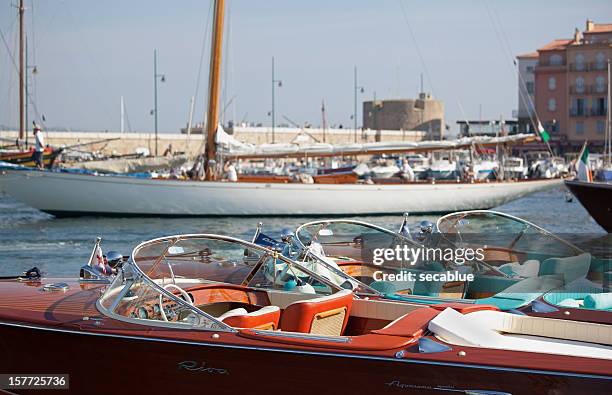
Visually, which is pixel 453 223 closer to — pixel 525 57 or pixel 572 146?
pixel 572 146

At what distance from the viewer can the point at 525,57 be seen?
100 metres

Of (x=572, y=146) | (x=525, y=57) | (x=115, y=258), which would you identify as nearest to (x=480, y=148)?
(x=115, y=258)

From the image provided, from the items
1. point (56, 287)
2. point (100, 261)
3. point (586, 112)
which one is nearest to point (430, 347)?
point (56, 287)

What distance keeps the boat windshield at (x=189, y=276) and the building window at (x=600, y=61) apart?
76.1 metres

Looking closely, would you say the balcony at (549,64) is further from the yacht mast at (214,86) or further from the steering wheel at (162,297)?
the steering wheel at (162,297)

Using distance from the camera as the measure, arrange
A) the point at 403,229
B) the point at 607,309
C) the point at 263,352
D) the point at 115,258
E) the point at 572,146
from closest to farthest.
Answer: the point at 263,352, the point at 607,309, the point at 115,258, the point at 403,229, the point at 572,146

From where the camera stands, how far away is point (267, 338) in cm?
641

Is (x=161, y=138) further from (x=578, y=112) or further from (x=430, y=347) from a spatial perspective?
(x=430, y=347)

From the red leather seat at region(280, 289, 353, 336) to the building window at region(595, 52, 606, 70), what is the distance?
252 feet

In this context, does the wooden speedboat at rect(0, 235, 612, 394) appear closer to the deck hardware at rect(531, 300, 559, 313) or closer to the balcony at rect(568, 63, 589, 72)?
the deck hardware at rect(531, 300, 559, 313)

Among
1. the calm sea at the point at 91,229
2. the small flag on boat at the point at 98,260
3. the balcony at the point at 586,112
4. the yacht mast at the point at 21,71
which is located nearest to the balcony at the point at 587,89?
the balcony at the point at 586,112

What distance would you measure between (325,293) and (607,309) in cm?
230

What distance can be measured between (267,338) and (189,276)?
1830 millimetres

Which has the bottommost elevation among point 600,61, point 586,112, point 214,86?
point 214,86
